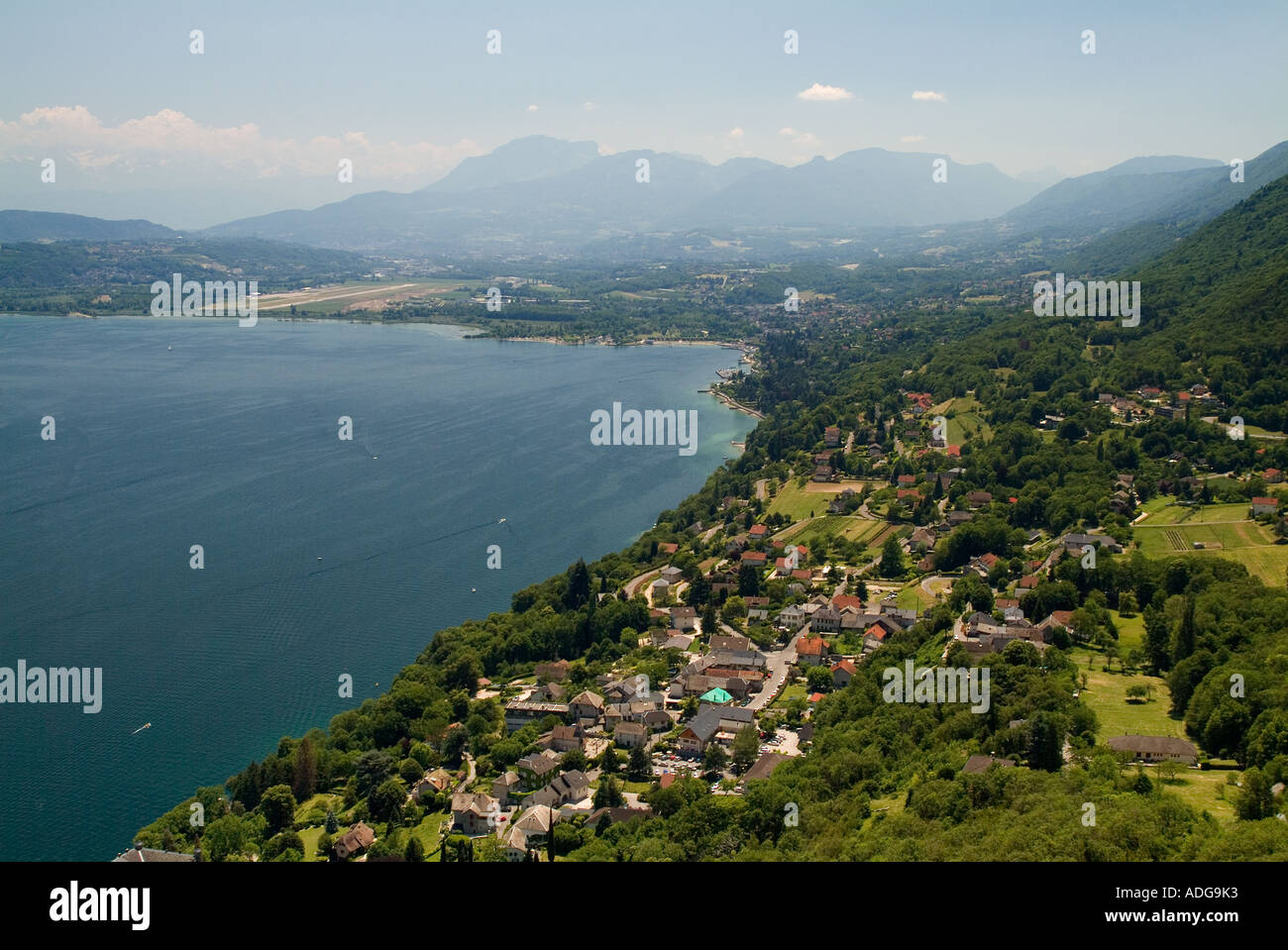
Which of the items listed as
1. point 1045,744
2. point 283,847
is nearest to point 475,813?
point 283,847

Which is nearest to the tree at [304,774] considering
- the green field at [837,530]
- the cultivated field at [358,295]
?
the green field at [837,530]

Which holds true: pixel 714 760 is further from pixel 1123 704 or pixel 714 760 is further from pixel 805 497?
pixel 805 497

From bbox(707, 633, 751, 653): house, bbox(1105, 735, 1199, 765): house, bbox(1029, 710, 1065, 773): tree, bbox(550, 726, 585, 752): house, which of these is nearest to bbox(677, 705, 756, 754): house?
bbox(550, 726, 585, 752): house

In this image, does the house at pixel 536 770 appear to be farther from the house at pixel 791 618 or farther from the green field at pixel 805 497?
the green field at pixel 805 497

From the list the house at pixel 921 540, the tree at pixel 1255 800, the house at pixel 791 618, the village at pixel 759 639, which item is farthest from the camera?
the house at pixel 921 540
